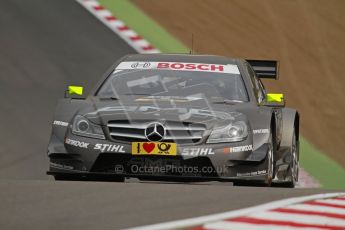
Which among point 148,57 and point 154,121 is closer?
point 154,121

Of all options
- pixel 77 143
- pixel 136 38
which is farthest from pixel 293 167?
pixel 136 38

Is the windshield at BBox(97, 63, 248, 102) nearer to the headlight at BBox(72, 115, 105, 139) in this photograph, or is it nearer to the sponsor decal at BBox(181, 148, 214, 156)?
the headlight at BBox(72, 115, 105, 139)

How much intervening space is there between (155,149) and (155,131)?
0.16 m

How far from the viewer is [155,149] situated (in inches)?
405

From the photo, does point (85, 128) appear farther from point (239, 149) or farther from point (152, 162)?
point (239, 149)

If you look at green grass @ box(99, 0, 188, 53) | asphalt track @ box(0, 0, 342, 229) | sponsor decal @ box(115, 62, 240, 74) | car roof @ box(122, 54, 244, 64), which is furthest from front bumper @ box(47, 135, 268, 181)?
green grass @ box(99, 0, 188, 53)

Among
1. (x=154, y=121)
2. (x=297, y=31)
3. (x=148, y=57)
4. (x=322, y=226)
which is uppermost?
(x=297, y=31)

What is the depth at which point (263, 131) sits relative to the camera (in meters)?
10.8

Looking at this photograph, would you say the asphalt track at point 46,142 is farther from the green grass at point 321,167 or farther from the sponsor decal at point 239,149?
the green grass at point 321,167

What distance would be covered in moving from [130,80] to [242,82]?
3.58 ft

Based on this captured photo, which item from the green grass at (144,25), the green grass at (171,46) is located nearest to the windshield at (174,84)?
the green grass at (171,46)

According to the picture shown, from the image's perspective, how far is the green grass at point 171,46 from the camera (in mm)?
16719

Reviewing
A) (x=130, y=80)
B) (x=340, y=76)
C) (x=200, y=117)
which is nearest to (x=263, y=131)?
(x=200, y=117)

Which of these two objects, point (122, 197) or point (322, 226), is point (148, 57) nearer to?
point (122, 197)
